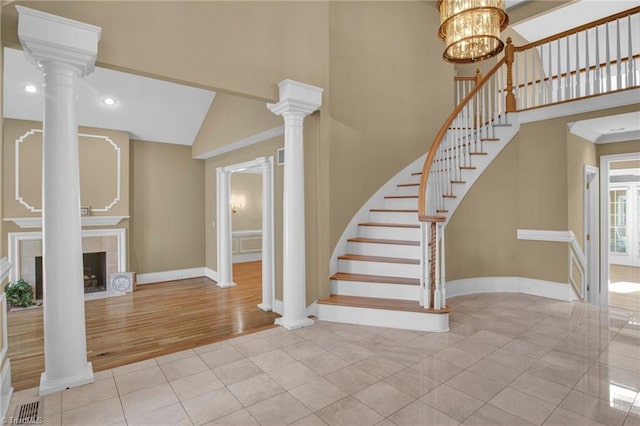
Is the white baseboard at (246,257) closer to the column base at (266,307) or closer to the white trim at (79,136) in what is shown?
the white trim at (79,136)

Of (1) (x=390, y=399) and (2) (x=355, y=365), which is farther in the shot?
(2) (x=355, y=365)

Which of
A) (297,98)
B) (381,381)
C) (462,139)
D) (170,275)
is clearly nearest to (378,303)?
(381,381)

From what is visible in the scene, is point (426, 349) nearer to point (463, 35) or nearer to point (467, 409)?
point (467, 409)

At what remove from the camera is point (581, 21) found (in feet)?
22.0

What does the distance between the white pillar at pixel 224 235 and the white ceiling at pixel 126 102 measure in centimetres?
118

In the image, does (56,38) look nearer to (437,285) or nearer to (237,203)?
(437,285)

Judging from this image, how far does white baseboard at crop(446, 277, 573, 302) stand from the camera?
177 inches

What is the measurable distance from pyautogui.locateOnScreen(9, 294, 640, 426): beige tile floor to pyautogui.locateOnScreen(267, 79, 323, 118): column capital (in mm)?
2312

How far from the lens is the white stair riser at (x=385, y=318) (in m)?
3.33

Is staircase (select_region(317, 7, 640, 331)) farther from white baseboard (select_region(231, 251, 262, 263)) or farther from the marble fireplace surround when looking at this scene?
white baseboard (select_region(231, 251, 262, 263))

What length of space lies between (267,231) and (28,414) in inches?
120

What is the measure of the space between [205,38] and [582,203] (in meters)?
5.41

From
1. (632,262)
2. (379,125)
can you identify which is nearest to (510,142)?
(379,125)

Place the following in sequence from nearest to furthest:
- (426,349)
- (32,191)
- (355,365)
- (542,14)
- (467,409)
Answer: (467,409), (355,365), (426,349), (32,191), (542,14)
